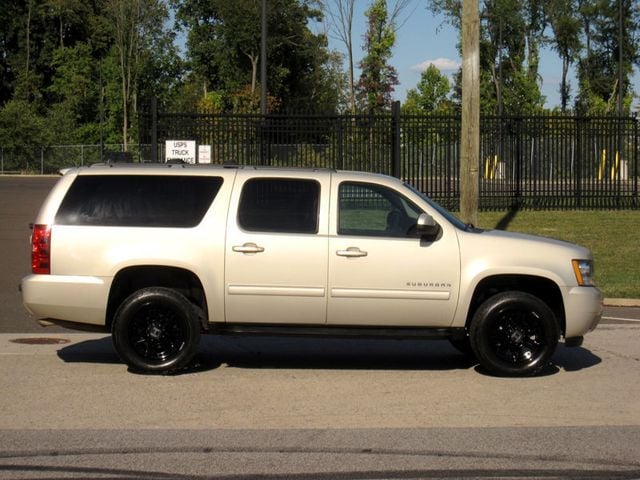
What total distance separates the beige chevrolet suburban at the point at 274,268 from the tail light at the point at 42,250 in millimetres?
12

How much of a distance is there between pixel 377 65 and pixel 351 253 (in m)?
38.6

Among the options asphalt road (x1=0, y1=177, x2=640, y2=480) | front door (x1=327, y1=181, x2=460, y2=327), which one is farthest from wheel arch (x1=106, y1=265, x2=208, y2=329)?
A: front door (x1=327, y1=181, x2=460, y2=327)

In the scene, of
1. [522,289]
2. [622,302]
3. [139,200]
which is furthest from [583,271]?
[622,302]

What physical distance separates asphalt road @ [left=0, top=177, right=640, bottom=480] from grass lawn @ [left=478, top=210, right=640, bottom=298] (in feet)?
16.6

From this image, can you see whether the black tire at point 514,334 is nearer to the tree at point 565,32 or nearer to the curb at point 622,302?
the curb at point 622,302

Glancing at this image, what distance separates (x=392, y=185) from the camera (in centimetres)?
920

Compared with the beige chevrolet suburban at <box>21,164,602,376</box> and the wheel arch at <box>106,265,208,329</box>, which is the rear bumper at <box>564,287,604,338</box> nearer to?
the beige chevrolet suburban at <box>21,164,602,376</box>

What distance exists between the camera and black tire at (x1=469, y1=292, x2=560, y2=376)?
29.3ft

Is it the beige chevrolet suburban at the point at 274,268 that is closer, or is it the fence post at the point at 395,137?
the beige chevrolet suburban at the point at 274,268

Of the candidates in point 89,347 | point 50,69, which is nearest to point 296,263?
point 89,347

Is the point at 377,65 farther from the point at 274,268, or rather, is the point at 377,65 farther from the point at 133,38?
the point at 274,268

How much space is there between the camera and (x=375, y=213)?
9.15 metres

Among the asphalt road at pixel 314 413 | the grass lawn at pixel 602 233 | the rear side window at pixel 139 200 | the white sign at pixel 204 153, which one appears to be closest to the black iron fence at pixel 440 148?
the grass lawn at pixel 602 233

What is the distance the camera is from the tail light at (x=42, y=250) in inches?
345
